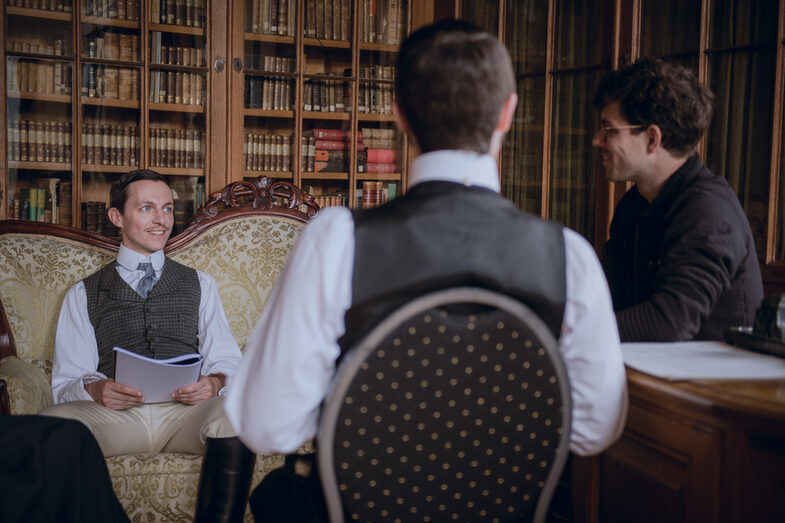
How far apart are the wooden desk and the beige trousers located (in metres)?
1.09

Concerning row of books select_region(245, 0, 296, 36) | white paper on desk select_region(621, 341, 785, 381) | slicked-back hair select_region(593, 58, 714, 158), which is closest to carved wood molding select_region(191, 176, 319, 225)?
row of books select_region(245, 0, 296, 36)

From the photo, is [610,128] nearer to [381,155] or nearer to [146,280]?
[146,280]

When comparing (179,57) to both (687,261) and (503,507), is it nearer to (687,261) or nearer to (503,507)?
(687,261)

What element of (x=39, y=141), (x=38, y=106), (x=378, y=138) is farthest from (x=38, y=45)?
(x=378, y=138)

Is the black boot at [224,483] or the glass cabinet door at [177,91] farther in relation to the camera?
the glass cabinet door at [177,91]

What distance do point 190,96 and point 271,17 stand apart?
0.56 m

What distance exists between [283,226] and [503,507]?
178 centimetres

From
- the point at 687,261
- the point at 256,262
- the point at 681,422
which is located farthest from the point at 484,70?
the point at 256,262

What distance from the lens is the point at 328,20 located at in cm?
340

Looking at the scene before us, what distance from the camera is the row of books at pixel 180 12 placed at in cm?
314

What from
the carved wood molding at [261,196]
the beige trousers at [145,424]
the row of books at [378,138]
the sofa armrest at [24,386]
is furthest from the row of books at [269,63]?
the beige trousers at [145,424]

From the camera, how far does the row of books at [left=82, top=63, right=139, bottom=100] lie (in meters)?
3.06

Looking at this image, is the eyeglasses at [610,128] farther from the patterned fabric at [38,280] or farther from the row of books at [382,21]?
the row of books at [382,21]

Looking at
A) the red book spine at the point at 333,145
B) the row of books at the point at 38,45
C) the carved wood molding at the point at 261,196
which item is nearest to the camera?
the carved wood molding at the point at 261,196
